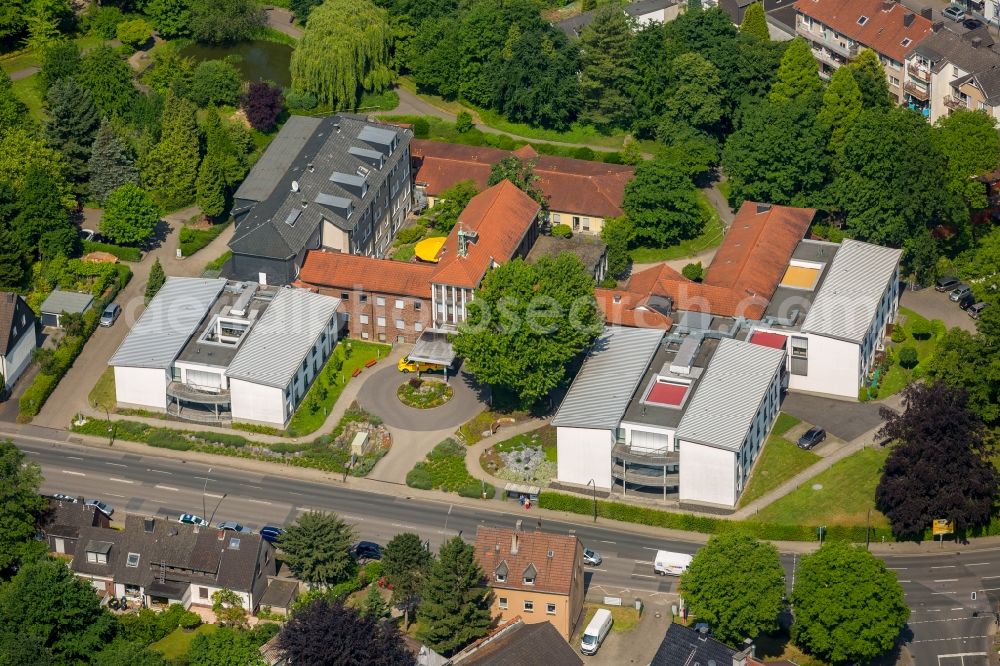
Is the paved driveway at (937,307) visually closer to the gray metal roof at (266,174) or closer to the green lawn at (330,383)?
the green lawn at (330,383)

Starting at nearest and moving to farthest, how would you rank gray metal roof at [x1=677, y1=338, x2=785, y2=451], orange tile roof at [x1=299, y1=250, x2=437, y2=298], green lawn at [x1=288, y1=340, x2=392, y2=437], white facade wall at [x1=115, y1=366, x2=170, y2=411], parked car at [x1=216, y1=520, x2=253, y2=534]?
1. parked car at [x1=216, y1=520, x2=253, y2=534]
2. gray metal roof at [x1=677, y1=338, x2=785, y2=451]
3. green lawn at [x1=288, y1=340, x2=392, y2=437]
4. white facade wall at [x1=115, y1=366, x2=170, y2=411]
5. orange tile roof at [x1=299, y1=250, x2=437, y2=298]

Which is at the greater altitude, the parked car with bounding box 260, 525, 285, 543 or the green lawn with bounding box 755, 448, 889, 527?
the green lawn with bounding box 755, 448, 889, 527

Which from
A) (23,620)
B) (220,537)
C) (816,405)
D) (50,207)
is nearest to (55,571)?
(23,620)

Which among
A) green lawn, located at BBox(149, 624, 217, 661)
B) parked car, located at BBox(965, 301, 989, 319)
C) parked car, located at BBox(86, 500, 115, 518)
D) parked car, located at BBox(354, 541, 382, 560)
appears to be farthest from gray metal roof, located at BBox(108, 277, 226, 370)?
parked car, located at BBox(965, 301, 989, 319)

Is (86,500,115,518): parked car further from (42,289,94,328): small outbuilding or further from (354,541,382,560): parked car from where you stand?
(42,289,94,328): small outbuilding

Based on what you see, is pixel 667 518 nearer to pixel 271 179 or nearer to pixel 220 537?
pixel 220 537

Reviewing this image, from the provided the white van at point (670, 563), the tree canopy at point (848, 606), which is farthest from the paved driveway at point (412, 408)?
the tree canopy at point (848, 606)
